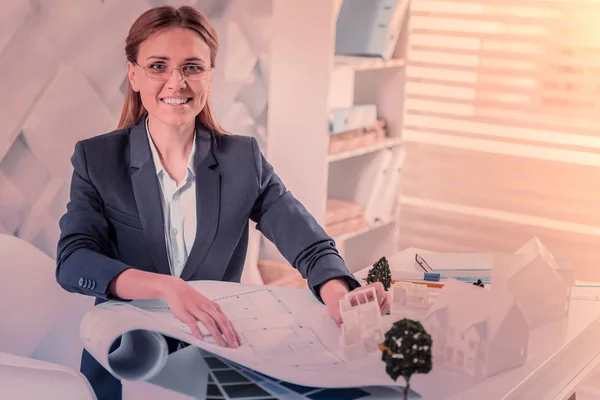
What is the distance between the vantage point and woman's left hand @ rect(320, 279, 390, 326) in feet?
4.78

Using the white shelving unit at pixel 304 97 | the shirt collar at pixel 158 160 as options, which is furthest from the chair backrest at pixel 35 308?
the white shelving unit at pixel 304 97

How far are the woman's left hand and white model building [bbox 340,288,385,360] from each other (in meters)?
0.14

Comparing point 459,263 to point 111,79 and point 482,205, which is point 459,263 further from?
point 482,205

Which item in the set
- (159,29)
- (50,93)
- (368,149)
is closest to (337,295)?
(159,29)

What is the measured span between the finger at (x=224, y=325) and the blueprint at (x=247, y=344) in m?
0.02

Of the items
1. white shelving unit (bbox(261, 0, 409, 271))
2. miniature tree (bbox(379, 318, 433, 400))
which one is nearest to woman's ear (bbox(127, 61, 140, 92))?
miniature tree (bbox(379, 318, 433, 400))

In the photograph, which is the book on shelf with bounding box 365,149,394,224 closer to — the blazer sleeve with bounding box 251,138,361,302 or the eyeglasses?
the blazer sleeve with bounding box 251,138,361,302

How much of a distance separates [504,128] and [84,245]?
3111 mm

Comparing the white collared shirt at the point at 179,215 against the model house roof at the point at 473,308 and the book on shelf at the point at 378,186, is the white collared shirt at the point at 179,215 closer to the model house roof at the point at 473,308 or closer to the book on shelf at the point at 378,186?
the model house roof at the point at 473,308

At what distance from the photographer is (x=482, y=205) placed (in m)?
4.38

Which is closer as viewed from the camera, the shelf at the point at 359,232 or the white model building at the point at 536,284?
the white model building at the point at 536,284

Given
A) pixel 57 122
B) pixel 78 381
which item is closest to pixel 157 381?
pixel 78 381

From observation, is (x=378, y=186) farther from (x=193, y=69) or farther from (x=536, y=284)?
(x=536, y=284)

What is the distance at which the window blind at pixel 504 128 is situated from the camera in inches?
160
